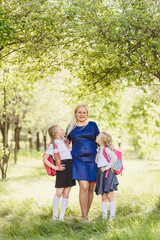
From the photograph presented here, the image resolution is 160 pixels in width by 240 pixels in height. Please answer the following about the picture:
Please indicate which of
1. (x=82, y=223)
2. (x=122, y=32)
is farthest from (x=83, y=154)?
(x=122, y=32)

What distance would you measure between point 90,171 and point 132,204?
1784 mm

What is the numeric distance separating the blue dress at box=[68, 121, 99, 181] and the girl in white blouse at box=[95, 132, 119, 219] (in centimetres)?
14

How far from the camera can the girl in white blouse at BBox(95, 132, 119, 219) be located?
19.8ft

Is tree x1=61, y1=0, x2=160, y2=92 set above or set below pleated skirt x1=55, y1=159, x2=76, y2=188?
above

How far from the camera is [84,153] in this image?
6.21 metres

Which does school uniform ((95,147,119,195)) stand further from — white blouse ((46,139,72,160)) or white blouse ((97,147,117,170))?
white blouse ((46,139,72,160))

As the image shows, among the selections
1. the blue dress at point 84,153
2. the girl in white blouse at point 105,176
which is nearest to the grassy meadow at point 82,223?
the girl in white blouse at point 105,176

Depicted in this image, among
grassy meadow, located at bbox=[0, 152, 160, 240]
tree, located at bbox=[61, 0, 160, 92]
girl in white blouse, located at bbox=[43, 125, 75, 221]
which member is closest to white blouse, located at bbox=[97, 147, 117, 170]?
girl in white blouse, located at bbox=[43, 125, 75, 221]

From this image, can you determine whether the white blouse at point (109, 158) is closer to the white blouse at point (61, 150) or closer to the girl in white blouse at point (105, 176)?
the girl in white blouse at point (105, 176)

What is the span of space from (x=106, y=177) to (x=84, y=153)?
0.65 meters

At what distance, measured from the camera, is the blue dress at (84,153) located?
6164mm

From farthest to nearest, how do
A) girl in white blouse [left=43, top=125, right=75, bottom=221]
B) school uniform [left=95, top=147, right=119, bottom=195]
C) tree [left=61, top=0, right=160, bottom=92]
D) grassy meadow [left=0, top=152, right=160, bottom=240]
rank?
tree [left=61, top=0, right=160, bottom=92]
girl in white blouse [left=43, top=125, right=75, bottom=221]
school uniform [left=95, top=147, right=119, bottom=195]
grassy meadow [left=0, top=152, right=160, bottom=240]

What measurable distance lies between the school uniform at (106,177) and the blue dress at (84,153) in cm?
16

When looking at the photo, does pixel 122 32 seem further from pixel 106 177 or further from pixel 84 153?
pixel 106 177
